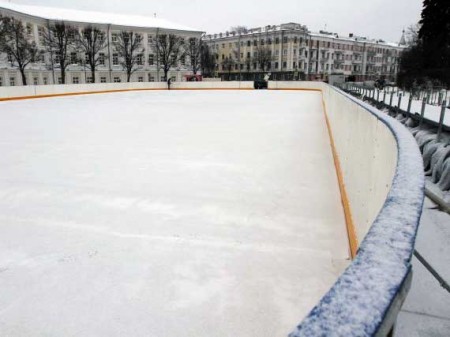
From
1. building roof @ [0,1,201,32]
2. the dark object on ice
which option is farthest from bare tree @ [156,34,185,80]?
the dark object on ice

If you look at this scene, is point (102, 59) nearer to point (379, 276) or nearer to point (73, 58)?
point (73, 58)

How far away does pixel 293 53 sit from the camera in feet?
254

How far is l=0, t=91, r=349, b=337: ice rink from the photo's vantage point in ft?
8.76

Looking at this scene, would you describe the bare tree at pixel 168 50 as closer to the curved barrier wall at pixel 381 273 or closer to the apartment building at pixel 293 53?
A: the apartment building at pixel 293 53

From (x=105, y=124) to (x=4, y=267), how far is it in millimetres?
10248

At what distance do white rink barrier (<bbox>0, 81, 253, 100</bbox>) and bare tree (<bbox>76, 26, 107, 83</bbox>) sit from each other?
15.0m

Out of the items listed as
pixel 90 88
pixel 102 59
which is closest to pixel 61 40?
pixel 102 59

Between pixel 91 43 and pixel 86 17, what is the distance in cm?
869

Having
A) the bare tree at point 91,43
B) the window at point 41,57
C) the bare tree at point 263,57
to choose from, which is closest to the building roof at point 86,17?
the bare tree at point 91,43

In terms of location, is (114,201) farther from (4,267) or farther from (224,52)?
(224,52)

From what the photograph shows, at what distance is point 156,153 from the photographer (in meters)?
8.24

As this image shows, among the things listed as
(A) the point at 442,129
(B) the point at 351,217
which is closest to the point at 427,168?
(A) the point at 442,129

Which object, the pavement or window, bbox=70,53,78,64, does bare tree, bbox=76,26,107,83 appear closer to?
window, bbox=70,53,78,64

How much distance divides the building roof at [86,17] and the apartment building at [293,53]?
2068 centimetres
